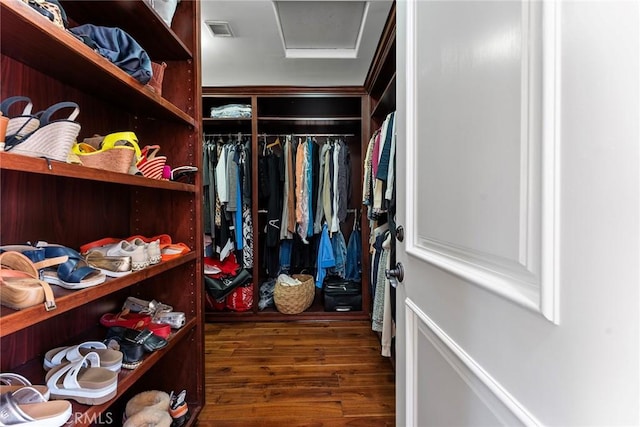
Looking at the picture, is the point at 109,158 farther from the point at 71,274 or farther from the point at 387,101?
the point at 387,101

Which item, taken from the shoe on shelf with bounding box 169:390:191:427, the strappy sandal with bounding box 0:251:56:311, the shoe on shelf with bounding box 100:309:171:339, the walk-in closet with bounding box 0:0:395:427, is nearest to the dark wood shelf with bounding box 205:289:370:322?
the walk-in closet with bounding box 0:0:395:427

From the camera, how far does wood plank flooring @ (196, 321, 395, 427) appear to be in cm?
148

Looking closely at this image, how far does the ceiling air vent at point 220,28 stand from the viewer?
6.14ft

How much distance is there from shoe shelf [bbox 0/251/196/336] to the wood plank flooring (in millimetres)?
934

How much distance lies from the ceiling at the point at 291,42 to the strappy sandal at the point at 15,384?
1.83 metres

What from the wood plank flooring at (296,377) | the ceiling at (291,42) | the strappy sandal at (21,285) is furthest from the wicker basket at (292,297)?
the strappy sandal at (21,285)

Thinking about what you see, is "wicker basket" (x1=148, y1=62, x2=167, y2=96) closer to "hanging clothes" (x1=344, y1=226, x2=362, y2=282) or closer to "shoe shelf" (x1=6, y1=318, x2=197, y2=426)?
"shoe shelf" (x1=6, y1=318, x2=197, y2=426)

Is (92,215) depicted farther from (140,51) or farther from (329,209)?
(329,209)

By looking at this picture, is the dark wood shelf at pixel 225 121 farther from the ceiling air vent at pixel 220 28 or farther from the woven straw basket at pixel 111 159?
the woven straw basket at pixel 111 159

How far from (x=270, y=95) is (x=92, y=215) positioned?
1772 mm

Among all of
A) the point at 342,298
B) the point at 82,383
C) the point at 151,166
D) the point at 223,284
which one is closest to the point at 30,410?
the point at 82,383

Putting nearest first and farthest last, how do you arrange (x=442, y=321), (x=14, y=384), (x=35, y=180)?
(x=442, y=321) → (x=14, y=384) → (x=35, y=180)

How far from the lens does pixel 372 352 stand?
2.09 metres

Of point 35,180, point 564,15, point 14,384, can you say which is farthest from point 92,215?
point 564,15
